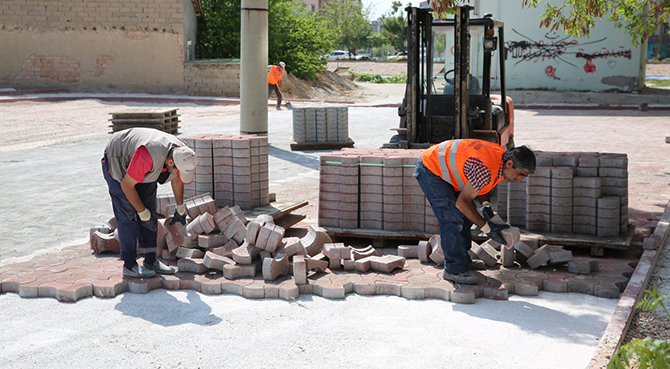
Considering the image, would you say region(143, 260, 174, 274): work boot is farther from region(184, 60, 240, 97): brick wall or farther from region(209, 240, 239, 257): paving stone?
region(184, 60, 240, 97): brick wall

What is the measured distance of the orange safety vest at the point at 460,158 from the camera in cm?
504

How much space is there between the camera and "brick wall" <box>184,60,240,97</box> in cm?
2892

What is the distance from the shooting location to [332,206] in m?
6.73

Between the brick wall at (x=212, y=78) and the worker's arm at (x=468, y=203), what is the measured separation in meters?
24.7

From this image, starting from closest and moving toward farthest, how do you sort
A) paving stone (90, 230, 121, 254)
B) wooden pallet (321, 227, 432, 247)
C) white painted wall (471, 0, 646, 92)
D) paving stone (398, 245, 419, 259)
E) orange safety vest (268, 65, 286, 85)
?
paving stone (398, 245, 419, 259), paving stone (90, 230, 121, 254), wooden pallet (321, 227, 432, 247), orange safety vest (268, 65, 286, 85), white painted wall (471, 0, 646, 92)

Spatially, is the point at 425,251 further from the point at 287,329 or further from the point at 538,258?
the point at 287,329

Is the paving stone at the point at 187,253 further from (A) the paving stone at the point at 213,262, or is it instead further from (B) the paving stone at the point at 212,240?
(A) the paving stone at the point at 213,262

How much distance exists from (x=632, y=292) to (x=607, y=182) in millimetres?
1827

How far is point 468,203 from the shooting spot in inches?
199

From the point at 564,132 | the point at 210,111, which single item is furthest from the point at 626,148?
the point at 210,111

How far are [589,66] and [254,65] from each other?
68.3 ft

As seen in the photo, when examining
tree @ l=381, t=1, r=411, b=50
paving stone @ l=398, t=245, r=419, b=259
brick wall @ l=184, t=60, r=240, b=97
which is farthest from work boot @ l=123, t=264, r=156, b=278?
tree @ l=381, t=1, r=411, b=50

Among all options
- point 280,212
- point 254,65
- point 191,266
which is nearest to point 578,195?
point 280,212

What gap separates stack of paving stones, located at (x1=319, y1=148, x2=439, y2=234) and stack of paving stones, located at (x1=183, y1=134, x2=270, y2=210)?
2.77ft
